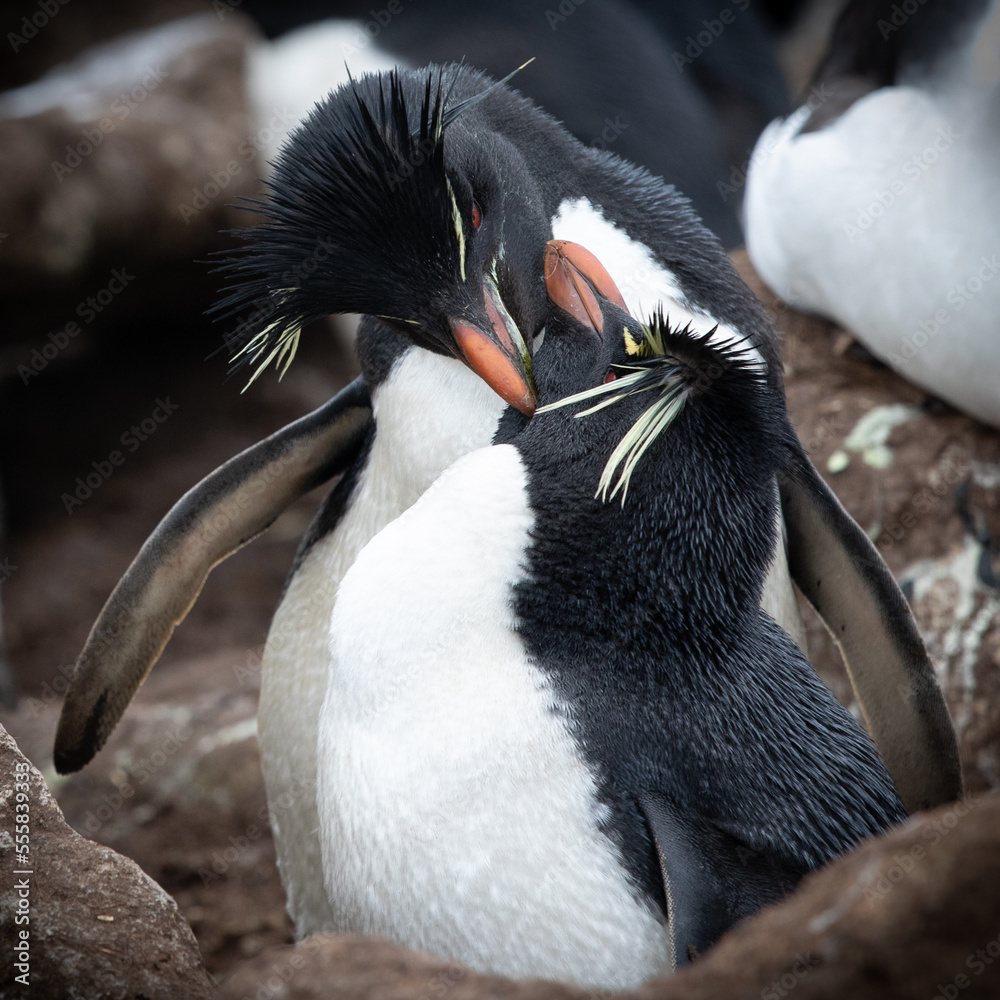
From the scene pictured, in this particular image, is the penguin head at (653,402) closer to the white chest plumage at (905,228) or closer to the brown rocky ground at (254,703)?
the white chest plumage at (905,228)

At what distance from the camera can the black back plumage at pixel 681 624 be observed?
4.85 ft

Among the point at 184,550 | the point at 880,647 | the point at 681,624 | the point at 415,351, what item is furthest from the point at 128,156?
the point at 681,624

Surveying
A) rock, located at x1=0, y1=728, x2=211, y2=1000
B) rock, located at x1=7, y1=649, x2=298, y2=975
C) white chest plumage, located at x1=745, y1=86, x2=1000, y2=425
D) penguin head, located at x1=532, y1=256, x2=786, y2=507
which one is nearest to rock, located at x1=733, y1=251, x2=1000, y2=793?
white chest plumage, located at x1=745, y1=86, x2=1000, y2=425

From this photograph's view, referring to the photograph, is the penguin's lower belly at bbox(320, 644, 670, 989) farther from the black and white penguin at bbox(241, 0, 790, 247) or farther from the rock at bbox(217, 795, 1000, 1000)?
the black and white penguin at bbox(241, 0, 790, 247)

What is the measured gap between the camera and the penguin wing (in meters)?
2.25

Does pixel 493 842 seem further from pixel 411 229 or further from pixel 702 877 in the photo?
pixel 411 229

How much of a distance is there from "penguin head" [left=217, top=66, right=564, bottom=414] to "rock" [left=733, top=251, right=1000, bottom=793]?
129 cm

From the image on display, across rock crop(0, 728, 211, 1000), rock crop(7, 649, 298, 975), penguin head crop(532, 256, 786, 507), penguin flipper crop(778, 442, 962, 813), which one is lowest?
rock crop(7, 649, 298, 975)

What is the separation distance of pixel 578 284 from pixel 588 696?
1.90 ft

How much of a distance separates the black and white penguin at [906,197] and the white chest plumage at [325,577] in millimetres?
1220

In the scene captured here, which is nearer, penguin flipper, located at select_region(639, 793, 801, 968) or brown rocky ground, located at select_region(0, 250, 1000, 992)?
penguin flipper, located at select_region(639, 793, 801, 968)

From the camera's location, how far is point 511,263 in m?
1.81

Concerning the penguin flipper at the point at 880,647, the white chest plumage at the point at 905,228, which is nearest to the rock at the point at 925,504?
the white chest plumage at the point at 905,228

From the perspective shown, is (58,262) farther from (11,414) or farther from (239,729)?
(239,729)
